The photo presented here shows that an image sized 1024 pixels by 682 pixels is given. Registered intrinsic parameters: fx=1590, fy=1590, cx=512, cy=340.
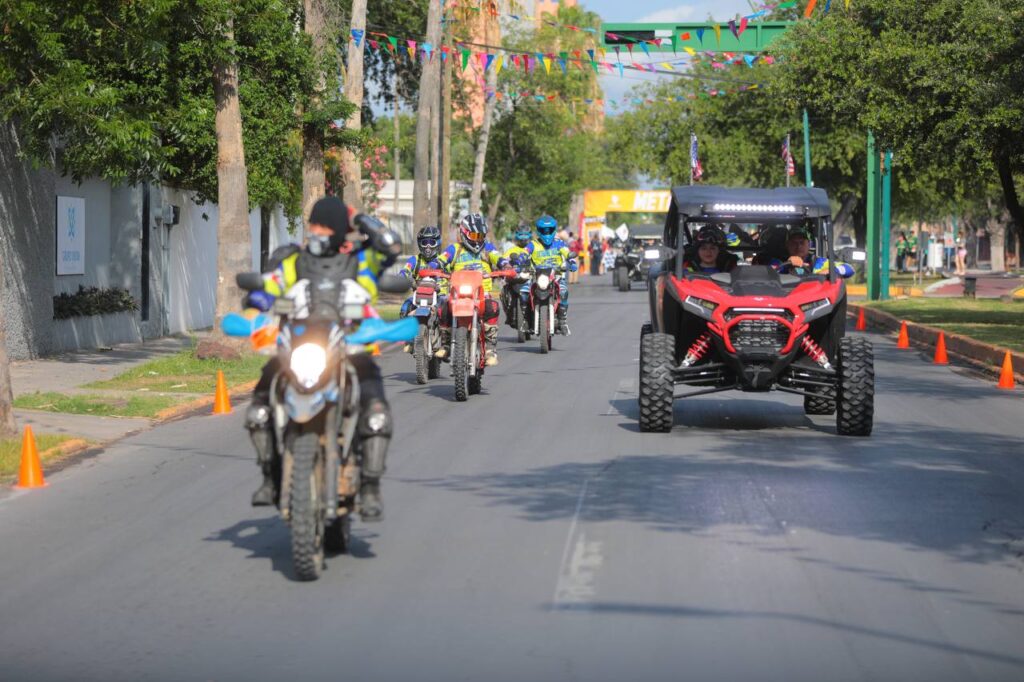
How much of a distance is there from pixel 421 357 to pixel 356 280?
10.6m

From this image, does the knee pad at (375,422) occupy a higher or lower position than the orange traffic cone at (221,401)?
higher

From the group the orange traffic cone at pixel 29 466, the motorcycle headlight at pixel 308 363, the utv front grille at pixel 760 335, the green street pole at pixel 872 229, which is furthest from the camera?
the green street pole at pixel 872 229

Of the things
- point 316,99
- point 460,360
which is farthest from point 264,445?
point 316,99

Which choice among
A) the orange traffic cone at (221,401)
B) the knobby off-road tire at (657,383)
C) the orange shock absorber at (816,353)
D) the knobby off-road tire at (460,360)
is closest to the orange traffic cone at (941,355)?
the knobby off-road tire at (460,360)

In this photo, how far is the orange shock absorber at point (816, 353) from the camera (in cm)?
1447

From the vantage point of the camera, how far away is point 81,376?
65.2 ft

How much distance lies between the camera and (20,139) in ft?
72.9

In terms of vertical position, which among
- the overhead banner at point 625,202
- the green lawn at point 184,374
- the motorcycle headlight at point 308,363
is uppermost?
the overhead banner at point 625,202

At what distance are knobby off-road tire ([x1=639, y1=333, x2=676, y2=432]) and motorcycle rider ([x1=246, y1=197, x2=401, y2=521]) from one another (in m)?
5.74

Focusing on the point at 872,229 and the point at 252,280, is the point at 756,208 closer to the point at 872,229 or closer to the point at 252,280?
the point at 252,280

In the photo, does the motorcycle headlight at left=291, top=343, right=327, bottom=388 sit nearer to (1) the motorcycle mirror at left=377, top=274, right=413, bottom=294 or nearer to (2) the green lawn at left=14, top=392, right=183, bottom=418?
(1) the motorcycle mirror at left=377, top=274, right=413, bottom=294

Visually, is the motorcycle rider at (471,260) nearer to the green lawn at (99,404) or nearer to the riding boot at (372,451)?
the green lawn at (99,404)

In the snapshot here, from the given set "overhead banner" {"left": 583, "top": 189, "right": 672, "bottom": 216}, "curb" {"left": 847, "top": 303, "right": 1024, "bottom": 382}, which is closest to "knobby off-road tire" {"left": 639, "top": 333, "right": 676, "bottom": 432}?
"curb" {"left": 847, "top": 303, "right": 1024, "bottom": 382}

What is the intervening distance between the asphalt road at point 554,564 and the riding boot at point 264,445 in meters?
0.43
